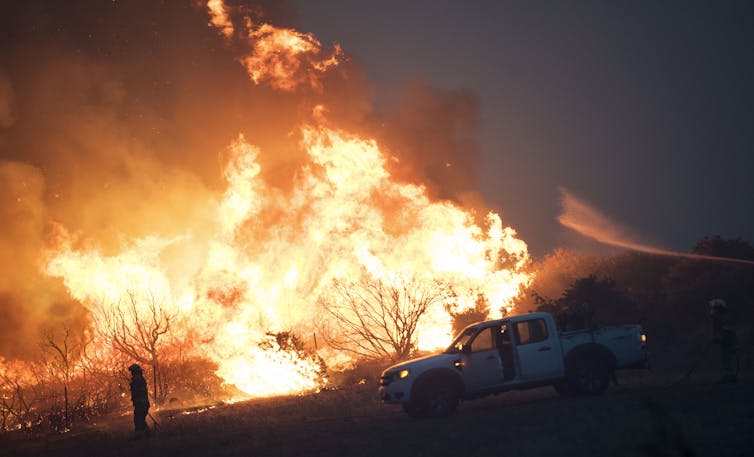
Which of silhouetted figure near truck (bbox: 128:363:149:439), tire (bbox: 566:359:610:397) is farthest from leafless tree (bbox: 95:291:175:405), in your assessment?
tire (bbox: 566:359:610:397)

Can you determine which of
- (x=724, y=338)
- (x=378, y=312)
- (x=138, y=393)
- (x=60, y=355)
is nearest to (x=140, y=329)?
(x=138, y=393)

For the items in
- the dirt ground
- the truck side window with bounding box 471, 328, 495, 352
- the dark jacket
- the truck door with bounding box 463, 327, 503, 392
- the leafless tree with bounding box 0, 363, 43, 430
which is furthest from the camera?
the leafless tree with bounding box 0, 363, 43, 430

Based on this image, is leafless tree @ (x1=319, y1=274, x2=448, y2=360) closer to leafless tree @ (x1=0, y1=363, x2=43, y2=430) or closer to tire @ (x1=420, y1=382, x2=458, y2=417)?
tire @ (x1=420, y1=382, x2=458, y2=417)

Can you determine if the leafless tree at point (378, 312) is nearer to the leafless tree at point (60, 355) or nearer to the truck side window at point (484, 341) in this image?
the truck side window at point (484, 341)

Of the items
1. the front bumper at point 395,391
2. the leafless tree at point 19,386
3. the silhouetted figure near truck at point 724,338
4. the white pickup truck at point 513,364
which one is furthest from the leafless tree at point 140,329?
the silhouetted figure near truck at point 724,338

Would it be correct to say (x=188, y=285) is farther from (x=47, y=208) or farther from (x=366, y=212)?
(x=47, y=208)

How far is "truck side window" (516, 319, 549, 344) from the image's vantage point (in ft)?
51.1

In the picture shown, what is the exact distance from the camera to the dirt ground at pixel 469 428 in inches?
Result: 372

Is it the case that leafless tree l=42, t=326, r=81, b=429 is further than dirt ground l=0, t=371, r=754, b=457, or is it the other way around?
leafless tree l=42, t=326, r=81, b=429

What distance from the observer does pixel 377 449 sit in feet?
37.1

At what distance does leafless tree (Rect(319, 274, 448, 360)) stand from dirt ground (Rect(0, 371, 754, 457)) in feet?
14.0

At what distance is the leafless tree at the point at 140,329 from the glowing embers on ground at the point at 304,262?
1.76 ft

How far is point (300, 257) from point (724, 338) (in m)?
17.5

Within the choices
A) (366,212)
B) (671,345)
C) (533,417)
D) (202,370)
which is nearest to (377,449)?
(533,417)
